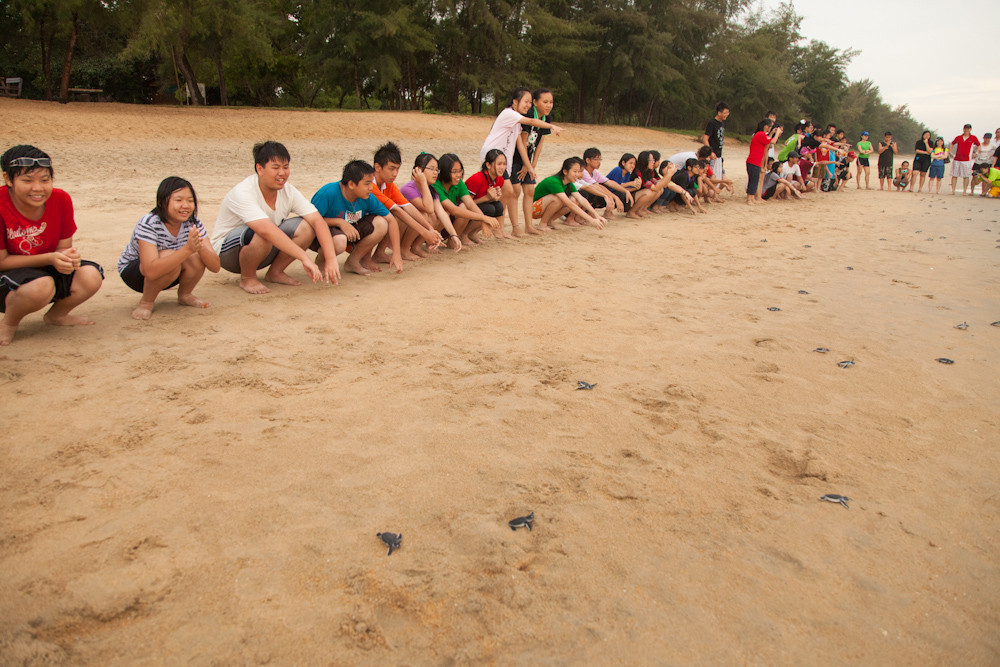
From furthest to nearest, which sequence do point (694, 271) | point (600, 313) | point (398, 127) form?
point (398, 127)
point (694, 271)
point (600, 313)

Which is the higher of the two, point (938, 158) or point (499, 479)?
point (938, 158)

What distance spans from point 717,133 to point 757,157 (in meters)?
1.10

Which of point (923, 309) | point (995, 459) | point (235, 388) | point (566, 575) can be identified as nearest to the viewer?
point (566, 575)

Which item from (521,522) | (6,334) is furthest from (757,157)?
(6,334)

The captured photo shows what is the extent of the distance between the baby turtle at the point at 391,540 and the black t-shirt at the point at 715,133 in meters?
9.12

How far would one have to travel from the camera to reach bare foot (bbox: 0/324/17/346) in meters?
3.31

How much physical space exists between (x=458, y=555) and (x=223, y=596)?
616 millimetres

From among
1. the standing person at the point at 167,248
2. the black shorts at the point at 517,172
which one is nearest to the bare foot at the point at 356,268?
the standing person at the point at 167,248

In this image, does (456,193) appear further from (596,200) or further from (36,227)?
(36,227)

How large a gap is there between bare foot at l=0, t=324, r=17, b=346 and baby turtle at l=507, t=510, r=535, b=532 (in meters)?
2.83

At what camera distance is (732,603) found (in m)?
1.76

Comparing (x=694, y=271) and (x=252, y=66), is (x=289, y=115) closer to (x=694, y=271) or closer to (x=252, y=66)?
(x=252, y=66)

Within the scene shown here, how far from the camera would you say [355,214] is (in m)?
4.95

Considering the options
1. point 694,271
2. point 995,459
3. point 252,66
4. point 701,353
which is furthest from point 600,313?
point 252,66
